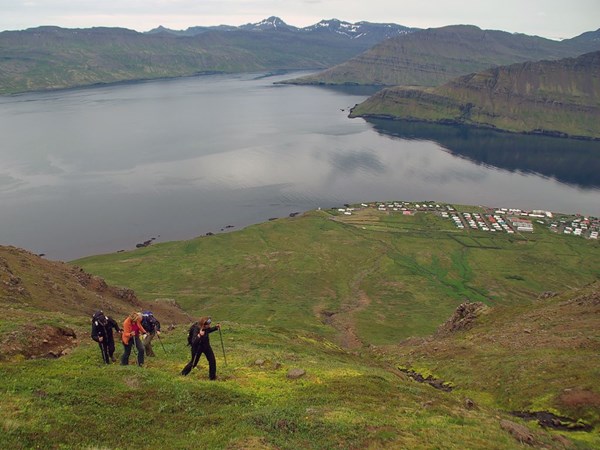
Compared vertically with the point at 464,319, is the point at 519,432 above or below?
above

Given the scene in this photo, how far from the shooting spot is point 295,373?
99.1 feet

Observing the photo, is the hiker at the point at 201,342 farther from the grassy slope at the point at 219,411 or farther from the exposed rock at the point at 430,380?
the exposed rock at the point at 430,380

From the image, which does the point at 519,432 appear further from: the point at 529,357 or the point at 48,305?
the point at 48,305

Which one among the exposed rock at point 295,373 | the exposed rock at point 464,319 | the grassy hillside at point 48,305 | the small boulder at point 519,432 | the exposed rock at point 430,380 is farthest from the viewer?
the exposed rock at point 464,319

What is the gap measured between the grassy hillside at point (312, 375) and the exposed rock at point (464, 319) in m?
0.23

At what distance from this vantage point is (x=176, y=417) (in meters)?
21.2

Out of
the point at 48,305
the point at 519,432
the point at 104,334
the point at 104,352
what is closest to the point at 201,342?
the point at 104,334

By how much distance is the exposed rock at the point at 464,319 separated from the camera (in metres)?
67.1

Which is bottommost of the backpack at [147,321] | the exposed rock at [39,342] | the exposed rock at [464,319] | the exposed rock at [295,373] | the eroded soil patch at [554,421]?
the exposed rock at [464,319]

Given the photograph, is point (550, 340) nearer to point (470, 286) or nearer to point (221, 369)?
point (221, 369)

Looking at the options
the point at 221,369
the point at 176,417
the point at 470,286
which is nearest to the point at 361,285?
the point at 470,286

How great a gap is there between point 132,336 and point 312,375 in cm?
1203

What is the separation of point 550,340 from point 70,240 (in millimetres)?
165940

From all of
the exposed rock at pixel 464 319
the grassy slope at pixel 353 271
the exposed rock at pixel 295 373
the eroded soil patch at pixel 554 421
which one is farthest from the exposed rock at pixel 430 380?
the grassy slope at pixel 353 271
